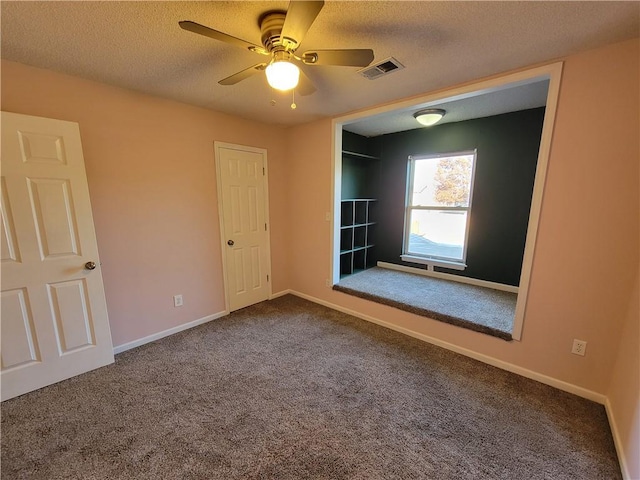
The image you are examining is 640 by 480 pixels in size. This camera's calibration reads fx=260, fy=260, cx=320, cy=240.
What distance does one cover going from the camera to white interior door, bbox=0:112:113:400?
179 centimetres

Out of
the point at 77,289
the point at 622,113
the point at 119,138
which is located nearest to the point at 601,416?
the point at 622,113

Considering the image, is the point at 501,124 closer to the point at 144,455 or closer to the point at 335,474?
the point at 335,474

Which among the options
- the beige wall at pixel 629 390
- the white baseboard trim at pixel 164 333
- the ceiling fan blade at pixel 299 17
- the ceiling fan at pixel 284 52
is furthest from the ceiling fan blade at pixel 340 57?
the white baseboard trim at pixel 164 333

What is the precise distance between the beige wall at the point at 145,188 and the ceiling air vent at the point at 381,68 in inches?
66.4

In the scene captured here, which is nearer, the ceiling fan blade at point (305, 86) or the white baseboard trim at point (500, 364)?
the ceiling fan blade at point (305, 86)

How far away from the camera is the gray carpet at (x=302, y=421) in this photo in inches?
55.4

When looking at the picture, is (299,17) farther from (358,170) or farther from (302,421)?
(358,170)

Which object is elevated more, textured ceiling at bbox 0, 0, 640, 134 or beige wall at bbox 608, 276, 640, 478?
textured ceiling at bbox 0, 0, 640, 134

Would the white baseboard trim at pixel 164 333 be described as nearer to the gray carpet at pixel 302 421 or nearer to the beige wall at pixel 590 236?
the gray carpet at pixel 302 421

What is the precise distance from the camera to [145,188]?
2.44 metres

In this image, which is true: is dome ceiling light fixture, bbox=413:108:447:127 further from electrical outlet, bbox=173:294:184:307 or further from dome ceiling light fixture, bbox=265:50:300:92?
electrical outlet, bbox=173:294:184:307

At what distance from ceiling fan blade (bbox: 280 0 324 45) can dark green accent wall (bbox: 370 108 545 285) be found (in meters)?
3.11

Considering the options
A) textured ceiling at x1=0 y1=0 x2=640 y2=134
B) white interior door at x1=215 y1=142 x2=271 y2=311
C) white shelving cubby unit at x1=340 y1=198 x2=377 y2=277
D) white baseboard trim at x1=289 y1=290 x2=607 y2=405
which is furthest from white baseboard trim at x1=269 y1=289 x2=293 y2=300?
textured ceiling at x1=0 y1=0 x2=640 y2=134

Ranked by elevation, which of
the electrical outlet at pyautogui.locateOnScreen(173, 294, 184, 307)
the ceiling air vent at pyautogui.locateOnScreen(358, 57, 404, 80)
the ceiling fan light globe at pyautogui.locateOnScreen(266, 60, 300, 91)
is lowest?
the electrical outlet at pyautogui.locateOnScreen(173, 294, 184, 307)
